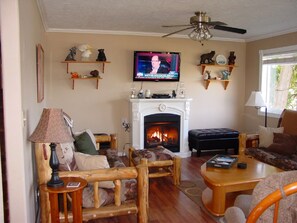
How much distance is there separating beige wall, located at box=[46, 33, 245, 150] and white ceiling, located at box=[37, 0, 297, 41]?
25 cm

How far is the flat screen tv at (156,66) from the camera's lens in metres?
5.37

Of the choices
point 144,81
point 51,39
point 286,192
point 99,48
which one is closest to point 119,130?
point 144,81

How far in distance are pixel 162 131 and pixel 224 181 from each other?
2.62 meters

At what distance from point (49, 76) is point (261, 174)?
390cm

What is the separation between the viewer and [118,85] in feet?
17.9

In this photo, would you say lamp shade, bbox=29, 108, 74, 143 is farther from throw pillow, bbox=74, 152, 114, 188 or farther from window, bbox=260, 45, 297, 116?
window, bbox=260, 45, 297, 116

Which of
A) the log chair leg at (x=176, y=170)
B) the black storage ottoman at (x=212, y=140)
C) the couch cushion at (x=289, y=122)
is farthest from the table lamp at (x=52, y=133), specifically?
the couch cushion at (x=289, y=122)

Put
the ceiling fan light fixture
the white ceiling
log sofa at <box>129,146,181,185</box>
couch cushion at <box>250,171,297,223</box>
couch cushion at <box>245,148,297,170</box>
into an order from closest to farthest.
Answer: couch cushion at <box>250,171,297,223</box> < the white ceiling < the ceiling fan light fixture < couch cushion at <box>245,148,297,170</box> < log sofa at <box>129,146,181,185</box>

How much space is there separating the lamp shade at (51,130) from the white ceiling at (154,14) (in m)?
1.76

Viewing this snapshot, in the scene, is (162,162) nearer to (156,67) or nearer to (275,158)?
(275,158)

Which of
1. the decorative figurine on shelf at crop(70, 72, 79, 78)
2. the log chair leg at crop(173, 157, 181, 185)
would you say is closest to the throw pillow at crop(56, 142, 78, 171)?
the log chair leg at crop(173, 157, 181, 185)

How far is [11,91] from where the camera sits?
1888 mm

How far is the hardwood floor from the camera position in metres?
2.98

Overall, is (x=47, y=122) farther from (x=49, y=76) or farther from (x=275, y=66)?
(x=275, y=66)
